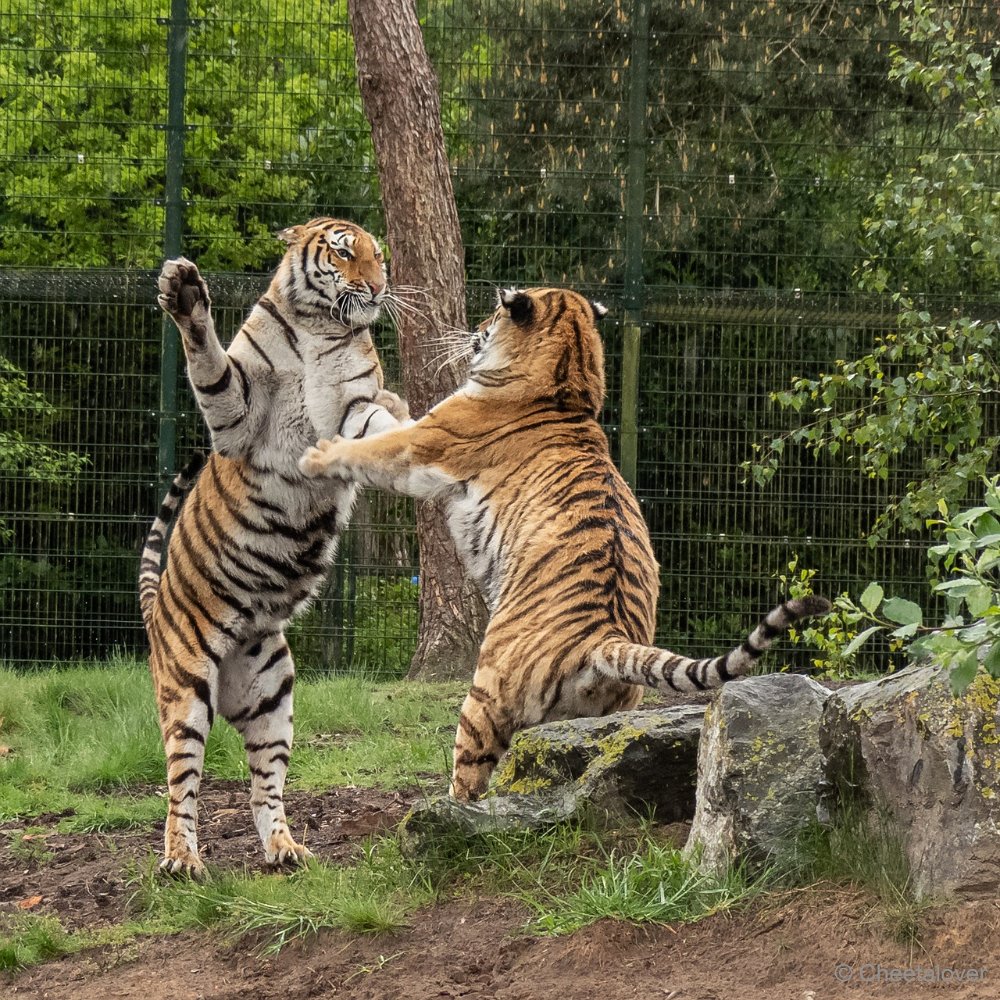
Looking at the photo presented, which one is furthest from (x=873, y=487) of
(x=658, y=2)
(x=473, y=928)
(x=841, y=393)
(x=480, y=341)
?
(x=473, y=928)

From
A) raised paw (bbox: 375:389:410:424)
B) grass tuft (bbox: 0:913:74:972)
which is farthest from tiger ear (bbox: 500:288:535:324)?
grass tuft (bbox: 0:913:74:972)

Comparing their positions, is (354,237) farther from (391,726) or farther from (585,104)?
(585,104)

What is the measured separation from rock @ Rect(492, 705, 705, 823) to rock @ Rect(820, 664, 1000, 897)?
649 millimetres

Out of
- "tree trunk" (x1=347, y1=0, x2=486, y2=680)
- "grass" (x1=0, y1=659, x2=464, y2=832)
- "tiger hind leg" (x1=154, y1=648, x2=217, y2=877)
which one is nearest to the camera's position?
"tiger hind leg" (x1=154, y1=648, x2=217, y2=877)

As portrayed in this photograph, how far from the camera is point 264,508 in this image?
495cm

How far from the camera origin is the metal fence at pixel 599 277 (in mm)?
8258

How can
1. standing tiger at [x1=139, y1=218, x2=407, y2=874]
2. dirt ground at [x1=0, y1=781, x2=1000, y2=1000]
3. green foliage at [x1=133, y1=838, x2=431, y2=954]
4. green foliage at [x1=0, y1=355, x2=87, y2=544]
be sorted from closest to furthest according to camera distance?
dirt ground at [x1=0, y1=781, x2=1000, y2=1000] → green foliage at [x1=133, y1=838, x2=431, y2=954] → standing tiger at [x1=139, y1=218, x2=407, y2=874] → green foliage at [x1=0, y1=355, x2=87, y2=544]

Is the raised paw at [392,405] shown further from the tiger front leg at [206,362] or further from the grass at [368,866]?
the grass at [368,866]

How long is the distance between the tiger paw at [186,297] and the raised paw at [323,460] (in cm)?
52

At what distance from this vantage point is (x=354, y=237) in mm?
5223

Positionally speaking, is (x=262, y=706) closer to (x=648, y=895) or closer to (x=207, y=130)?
(x=648, y=895)

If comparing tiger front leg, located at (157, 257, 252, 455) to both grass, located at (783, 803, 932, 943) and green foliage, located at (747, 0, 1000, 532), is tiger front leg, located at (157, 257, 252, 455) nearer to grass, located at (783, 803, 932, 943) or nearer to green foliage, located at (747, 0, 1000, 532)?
green foliage, located at (747, 0, 1000, 532)

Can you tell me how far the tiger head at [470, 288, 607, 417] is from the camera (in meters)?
4.82

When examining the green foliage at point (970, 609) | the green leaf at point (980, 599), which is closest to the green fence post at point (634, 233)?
the green foliage at point (970, 609)
